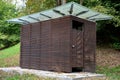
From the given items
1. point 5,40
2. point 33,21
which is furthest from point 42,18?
point 5,40

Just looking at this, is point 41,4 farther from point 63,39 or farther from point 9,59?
point 63,39

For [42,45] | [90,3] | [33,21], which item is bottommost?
[42,45]

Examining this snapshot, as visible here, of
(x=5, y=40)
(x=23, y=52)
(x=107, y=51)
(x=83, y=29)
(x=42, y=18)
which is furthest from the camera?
(x=5, y=40)

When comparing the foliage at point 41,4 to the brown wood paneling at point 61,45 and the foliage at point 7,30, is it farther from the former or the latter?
the foliage at point 7,30

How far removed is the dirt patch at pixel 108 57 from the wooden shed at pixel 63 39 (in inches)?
122

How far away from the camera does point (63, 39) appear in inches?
452

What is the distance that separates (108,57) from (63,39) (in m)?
5.83

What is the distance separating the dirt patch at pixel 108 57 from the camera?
15.3m

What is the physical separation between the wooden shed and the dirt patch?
3090mm

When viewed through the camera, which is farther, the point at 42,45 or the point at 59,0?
the point at 59,0

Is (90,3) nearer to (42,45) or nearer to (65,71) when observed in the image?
(42,45)

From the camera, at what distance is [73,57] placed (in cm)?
1129

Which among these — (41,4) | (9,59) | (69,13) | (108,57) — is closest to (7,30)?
(41,4)

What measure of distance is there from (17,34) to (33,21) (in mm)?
20989
